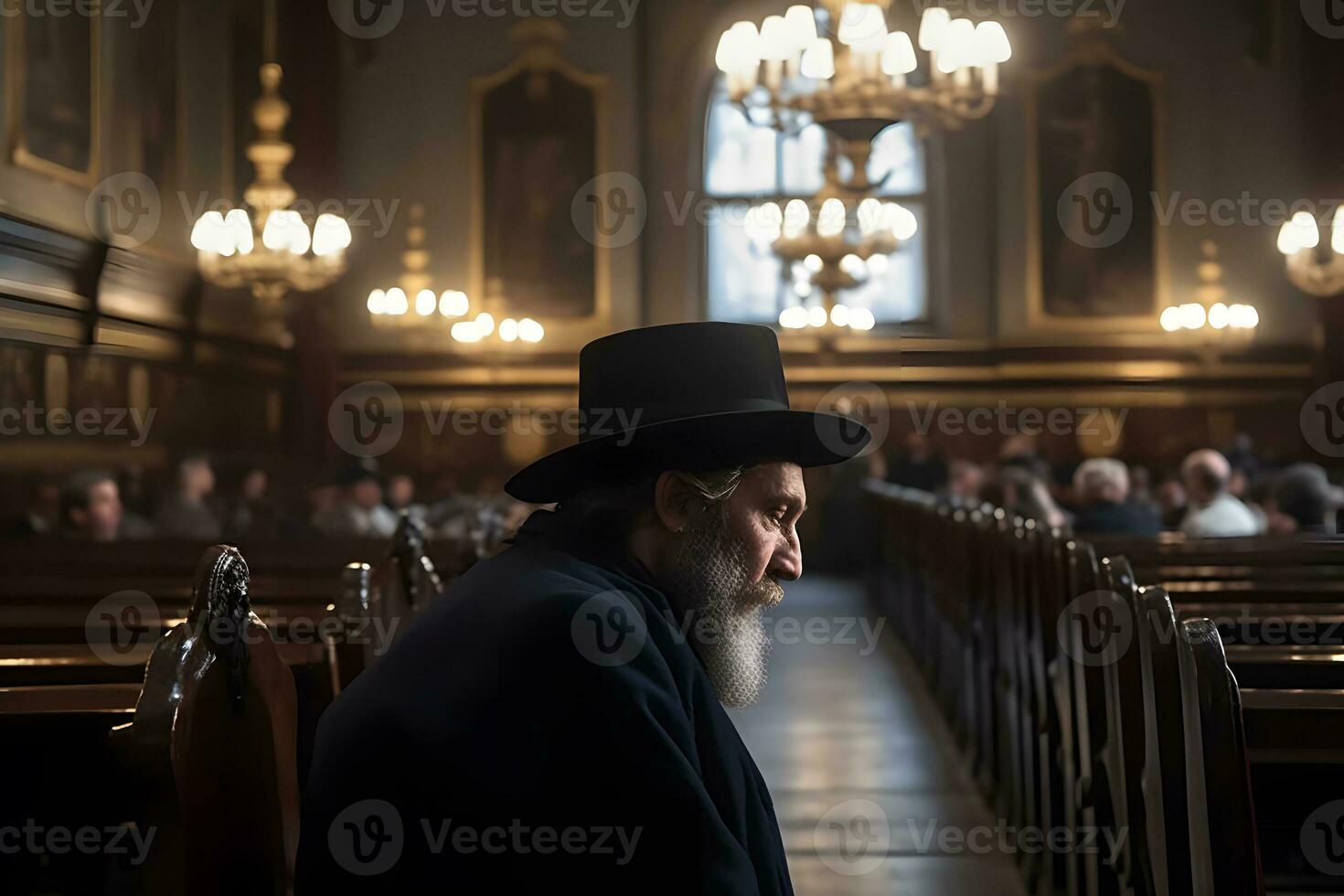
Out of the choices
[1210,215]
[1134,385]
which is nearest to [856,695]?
[1134,385]

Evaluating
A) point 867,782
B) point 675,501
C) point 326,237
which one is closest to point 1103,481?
point 867,782

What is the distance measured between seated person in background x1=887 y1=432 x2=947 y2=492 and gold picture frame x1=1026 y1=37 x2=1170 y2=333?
1.94 m

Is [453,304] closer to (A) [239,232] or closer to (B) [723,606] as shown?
(A) [239,232]

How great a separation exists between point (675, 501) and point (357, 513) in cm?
863

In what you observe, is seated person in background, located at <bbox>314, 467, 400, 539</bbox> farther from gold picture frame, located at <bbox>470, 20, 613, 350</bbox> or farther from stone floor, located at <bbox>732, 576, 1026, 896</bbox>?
gold picture frame, located at <bbox>470, 20, 613, 350</bbox>

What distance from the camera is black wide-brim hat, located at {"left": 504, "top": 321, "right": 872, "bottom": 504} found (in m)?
1.83

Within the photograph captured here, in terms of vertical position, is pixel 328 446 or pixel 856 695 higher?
pixel 328 446

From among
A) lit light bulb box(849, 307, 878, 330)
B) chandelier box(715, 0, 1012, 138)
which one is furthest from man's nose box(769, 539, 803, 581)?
lit light bulb box(849, 307, 878, 330)

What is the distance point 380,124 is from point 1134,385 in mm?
9021

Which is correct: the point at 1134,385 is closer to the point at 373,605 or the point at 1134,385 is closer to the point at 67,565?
the point at 67,565

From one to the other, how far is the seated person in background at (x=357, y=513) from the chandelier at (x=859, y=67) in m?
4.03

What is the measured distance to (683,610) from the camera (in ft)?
6.15

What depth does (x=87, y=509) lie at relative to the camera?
6992 mm

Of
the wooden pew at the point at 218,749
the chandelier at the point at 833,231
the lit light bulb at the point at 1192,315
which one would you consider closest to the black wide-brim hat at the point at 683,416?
the wooden pew at the point at 218,749
